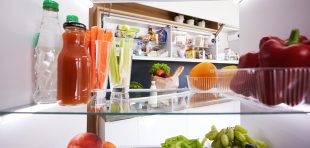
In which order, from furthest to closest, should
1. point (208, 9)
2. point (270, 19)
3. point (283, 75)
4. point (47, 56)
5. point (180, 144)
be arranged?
1. point (208, 9)
2. point (180, 144)
3. point (270, 19)
4. point (47, 56)
5. point (283, 75)

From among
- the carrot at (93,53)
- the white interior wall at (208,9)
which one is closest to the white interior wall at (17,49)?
the carrot at (93,53)

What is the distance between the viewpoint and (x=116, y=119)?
62.2 inches

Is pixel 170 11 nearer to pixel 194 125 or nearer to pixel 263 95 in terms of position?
pixel 194 125

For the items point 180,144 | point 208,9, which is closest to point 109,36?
point 180,144

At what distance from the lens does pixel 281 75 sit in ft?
1.28

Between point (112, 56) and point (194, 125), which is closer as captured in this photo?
point (112, 56)

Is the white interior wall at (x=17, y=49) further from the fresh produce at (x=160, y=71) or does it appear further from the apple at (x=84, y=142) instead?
the fresh produce at (x=160, y=71)

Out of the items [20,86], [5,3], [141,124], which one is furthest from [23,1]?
[141,124]

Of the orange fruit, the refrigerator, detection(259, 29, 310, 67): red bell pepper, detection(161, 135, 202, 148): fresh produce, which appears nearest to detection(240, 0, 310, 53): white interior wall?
the refrigerator

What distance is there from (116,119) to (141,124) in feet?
0.75

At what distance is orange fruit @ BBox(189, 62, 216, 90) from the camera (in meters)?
0.64

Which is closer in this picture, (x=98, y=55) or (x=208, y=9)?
(x=98, y=55)

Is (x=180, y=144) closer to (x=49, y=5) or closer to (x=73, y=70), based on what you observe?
(x=73, y=70)

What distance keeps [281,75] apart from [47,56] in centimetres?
53
